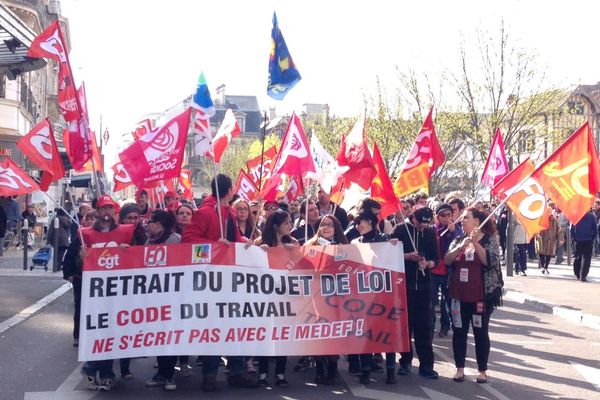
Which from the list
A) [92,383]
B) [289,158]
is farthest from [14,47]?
[92,383]

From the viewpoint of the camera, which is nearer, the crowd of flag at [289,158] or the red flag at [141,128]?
the crowd of flag at [289,158]

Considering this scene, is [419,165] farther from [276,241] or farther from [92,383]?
[92,383]

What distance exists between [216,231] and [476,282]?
8.56ft

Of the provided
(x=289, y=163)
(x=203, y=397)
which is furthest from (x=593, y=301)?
(x=203, y=397)

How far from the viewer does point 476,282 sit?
30.2 feet

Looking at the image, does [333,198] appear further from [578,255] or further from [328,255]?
[578,255]

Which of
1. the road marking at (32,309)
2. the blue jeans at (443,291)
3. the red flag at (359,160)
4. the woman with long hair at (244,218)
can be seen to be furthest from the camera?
the road marking at (32,309)

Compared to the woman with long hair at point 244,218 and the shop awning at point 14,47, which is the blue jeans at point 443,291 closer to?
the woman with long hair at point 244,218

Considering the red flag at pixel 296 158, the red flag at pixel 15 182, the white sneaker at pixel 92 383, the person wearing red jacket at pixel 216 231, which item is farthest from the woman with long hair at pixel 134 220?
the red flag at pixel 296 158

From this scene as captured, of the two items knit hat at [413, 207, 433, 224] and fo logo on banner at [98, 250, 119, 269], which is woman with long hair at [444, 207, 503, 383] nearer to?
knit hat at [413, 207, 433, 224]

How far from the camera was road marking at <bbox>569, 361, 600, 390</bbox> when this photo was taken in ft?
32.1

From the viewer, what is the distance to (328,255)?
9.26 meters

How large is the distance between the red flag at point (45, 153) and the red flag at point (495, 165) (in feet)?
21.1

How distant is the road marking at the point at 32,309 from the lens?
42.5ft
